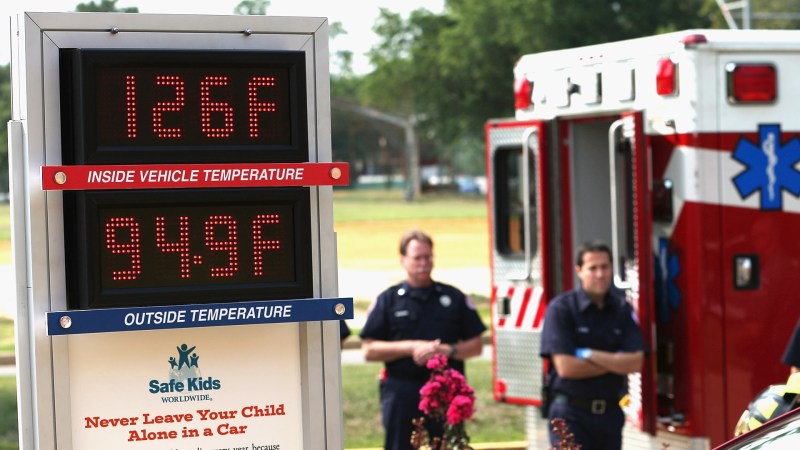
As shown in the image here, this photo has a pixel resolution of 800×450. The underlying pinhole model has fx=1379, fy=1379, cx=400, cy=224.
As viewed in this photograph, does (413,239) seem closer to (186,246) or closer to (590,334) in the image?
(590,334)

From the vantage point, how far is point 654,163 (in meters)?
7.67

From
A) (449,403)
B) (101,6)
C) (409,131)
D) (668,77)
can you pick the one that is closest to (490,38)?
(409,131)

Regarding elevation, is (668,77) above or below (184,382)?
above

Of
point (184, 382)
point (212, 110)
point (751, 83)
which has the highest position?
point (751, 83)

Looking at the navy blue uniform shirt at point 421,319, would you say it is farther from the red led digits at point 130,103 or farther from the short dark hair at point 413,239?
the red led digits at point 130,103

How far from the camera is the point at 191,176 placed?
440 cm

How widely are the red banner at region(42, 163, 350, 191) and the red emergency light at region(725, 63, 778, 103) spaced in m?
3.45

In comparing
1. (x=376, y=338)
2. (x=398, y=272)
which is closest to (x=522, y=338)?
(x=376, y=338)

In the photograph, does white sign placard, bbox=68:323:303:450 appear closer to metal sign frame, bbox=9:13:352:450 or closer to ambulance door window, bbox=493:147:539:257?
metal sign frame, bbox=9:13:352:450

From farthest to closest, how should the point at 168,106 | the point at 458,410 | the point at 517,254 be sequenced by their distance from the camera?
the point at 517,254 < the point at 458,410 < the point at 168,106

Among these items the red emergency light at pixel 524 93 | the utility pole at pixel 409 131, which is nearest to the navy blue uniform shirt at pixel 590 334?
the red emergency light at pixel 524 93

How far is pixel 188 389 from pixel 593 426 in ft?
9.94

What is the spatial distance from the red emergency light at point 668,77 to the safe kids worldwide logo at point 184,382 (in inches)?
147

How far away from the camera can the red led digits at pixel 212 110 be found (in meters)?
4.49
